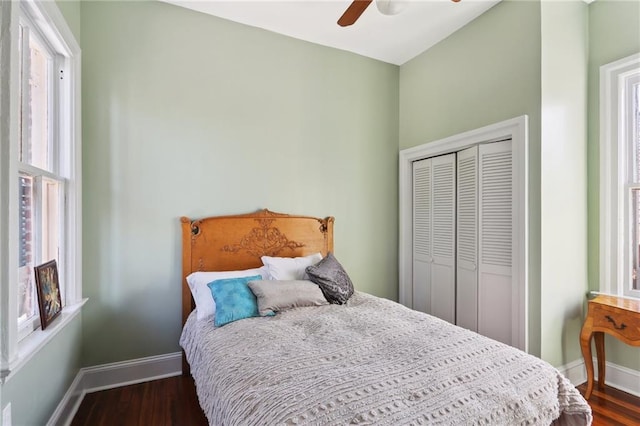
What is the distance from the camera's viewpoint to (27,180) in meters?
1.73

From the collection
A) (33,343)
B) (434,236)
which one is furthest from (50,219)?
(434,236)

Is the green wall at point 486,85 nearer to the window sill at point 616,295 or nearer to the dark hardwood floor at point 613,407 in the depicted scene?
the dark hardwood floor at point 613,407

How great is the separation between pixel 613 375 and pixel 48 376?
12.6 feet

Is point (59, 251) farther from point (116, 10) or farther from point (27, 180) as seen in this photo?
point (116, 10)

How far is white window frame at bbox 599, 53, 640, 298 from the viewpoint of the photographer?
2549 millimetres

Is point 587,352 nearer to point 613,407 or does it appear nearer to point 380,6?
point 613,407

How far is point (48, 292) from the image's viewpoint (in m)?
1.78

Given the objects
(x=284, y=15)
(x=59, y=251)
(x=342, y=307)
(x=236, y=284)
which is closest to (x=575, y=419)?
(x=342, y=307)

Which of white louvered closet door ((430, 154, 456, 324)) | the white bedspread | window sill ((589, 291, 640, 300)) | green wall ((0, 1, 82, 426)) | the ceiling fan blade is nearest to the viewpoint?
the white bedspread

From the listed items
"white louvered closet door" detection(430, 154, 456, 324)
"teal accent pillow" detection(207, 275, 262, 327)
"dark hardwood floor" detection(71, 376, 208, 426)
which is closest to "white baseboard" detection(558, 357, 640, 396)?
"white louvered closet door" detection(430, 154, 456, 324)

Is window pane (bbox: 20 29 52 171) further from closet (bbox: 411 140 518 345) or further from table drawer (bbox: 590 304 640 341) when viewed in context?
table drawer (bbox: 590 304 640 341)

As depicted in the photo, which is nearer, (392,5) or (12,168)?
(12,168)

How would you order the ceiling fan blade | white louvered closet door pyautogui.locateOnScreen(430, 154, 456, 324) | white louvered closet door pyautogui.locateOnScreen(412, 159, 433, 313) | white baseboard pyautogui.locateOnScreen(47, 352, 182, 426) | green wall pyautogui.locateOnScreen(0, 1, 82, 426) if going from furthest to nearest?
white louvered closet door pyautogui.locateOnScreen(412, 159, 433, 313) < white louvered closet door pyautogui.locateOnScreen(430, 154, 456, 324) < white baseboard pyautogui.locateOnScreen(47, 352, 182, 426) < the ceiling fan blade < green wall pyautogui.locateOnScreen(0, 1, 82, 426)

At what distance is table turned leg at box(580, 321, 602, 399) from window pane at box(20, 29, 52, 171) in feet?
12.2
